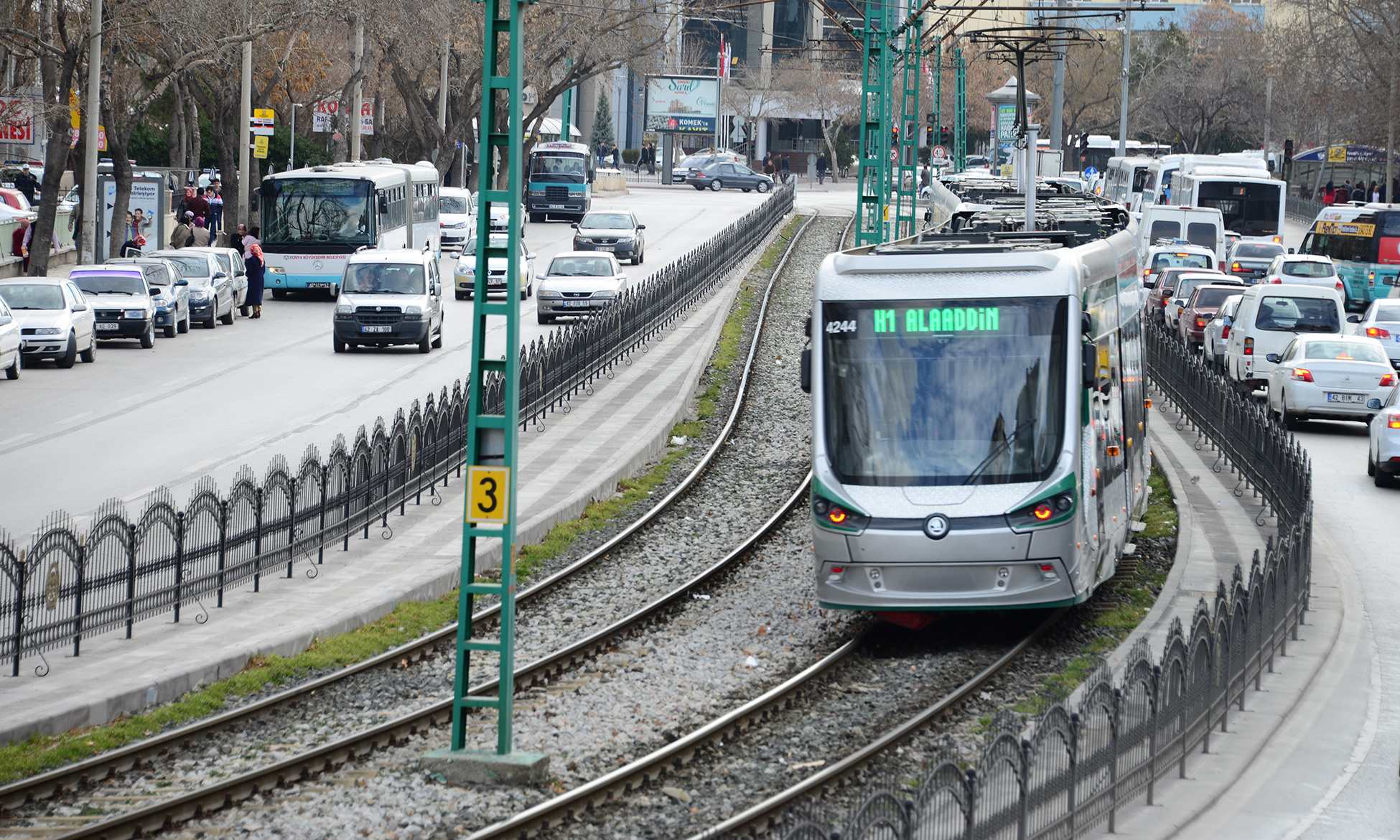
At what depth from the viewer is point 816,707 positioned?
14.0m

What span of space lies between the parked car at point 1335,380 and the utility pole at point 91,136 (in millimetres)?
23702

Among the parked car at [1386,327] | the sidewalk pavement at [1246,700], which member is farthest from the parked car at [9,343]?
the parked car at [1386,327]

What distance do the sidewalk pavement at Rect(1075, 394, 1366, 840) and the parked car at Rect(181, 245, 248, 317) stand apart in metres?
25.9

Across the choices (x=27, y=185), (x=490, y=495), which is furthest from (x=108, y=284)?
(x=27, y=185)

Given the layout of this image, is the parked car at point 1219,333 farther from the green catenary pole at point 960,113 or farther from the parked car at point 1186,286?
the green catenary pole at point 960,113

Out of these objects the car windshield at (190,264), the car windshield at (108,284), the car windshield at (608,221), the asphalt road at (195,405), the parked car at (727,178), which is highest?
the parked car at (727,178)

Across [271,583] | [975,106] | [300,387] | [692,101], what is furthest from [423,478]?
[975,106]

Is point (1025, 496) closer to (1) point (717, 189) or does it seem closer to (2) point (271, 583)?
(2) point (271, 583)

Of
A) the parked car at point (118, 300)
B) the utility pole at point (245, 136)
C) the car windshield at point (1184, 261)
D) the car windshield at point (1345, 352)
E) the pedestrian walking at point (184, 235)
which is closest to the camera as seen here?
the car windshield at point (1345, 352)

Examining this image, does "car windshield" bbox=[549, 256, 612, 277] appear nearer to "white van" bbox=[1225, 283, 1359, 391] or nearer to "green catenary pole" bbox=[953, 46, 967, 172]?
"white van" bbox=[1225, 283, 1359, 391]

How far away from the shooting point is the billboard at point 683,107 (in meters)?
109

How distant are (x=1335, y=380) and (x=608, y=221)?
3110 cm

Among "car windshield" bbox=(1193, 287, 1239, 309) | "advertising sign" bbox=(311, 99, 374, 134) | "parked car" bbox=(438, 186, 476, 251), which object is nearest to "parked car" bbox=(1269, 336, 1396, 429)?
"car windshield" bbox=(1193, 287, 1239, 309)

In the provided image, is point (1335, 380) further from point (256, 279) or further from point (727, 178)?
point (727, 178)
